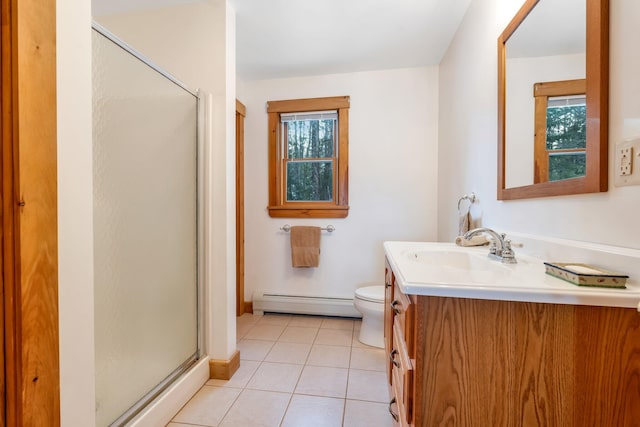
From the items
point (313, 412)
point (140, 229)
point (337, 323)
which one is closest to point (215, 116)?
point (140, 229)

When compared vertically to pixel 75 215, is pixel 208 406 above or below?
below

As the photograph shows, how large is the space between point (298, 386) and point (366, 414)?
41 centimetres

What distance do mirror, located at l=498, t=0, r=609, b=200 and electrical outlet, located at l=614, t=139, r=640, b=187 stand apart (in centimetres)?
4

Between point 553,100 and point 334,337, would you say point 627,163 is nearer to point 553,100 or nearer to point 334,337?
point 553,100

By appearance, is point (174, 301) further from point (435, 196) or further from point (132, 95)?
point (435, 196)

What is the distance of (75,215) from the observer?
2.52ft

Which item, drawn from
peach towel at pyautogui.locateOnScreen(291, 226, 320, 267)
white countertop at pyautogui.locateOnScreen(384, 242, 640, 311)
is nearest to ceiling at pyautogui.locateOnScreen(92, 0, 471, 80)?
peach towel at pyautogui.locateOnScreen(291, 226, 320, 267)

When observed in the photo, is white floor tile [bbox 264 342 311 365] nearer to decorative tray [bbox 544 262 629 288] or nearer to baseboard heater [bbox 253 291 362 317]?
baseboard heater [bbox 253 291 362 317]

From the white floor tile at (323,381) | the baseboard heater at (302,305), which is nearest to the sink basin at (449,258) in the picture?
the white floor tile at (323,381)

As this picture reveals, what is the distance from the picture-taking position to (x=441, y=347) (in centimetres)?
64

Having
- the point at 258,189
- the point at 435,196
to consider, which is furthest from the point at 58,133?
the point at 435,196

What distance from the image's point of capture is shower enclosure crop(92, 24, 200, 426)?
108 centimetres

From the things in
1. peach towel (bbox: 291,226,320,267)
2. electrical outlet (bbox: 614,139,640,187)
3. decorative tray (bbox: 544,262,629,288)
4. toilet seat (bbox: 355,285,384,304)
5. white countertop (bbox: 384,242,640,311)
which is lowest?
toilet seat (bbox: 355,285,384,304)

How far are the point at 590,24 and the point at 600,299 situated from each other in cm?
78
